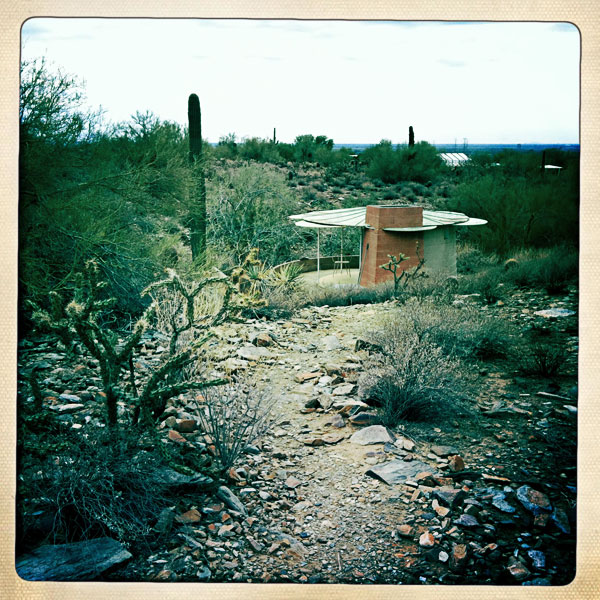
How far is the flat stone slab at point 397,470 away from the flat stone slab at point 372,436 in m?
0.10

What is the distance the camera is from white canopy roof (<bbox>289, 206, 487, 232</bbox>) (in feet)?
9.40

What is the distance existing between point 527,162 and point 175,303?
1690 millimetres

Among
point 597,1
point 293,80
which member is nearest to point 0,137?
point 293,80

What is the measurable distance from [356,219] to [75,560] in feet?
6.03

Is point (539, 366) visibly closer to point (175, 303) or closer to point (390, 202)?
point (390, 202)

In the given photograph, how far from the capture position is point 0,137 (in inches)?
98.6

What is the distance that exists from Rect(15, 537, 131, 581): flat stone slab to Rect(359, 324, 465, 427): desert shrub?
120 centimetres

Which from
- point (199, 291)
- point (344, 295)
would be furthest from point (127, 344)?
point (344, 295)

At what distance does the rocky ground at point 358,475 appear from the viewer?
2428mm

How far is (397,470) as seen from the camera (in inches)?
102

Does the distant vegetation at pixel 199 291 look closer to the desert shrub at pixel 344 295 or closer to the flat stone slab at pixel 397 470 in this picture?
the desert shrub at pixel 344 295

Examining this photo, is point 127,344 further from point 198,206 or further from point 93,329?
point 198,206

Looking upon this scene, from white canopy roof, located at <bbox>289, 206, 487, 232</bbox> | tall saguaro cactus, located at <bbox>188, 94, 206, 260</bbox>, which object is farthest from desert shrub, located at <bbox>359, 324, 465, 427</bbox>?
tall saguaro cactus, located at <bbox>188, 94, 206, 260</bbox>

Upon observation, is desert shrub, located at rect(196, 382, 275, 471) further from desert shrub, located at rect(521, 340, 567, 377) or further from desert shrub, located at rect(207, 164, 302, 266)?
desert shrub, located at rect(521, 340, 567, 377)
